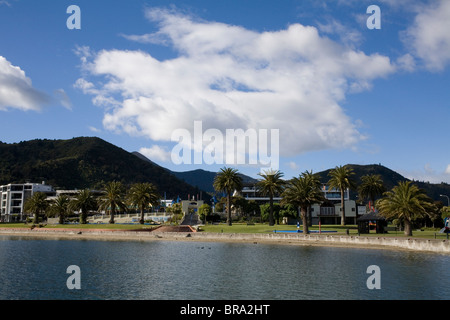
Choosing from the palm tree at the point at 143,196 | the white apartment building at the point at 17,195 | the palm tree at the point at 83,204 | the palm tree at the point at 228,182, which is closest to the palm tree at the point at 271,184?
the palm tree at the point at 228,182

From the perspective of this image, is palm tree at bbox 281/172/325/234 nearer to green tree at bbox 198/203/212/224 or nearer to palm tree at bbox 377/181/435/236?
palm tree at bbox 377/181/435/236

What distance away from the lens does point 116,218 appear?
12988cm

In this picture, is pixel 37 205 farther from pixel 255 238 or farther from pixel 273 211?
pixel 255 238

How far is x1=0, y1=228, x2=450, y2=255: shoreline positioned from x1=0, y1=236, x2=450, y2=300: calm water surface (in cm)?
409

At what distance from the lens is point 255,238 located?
7319 centimetres

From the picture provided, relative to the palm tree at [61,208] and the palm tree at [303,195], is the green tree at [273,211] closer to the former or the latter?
the palm tree at [303,195]

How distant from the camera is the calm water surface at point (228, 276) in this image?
28.8m

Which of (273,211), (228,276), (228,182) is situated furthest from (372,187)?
(228,276)

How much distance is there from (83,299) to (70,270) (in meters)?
13.6

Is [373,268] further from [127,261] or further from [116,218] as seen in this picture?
[116,218]

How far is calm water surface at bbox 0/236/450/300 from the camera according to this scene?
28766mm

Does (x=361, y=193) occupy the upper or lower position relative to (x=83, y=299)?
upper

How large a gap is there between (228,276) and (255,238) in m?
37.5
